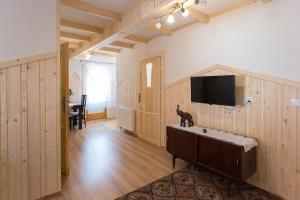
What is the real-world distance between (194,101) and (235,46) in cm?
107

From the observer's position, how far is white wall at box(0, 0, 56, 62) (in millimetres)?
1934

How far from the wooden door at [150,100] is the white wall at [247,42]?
55 cm

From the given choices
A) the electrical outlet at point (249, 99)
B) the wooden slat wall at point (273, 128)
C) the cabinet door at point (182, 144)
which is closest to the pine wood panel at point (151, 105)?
the cabinet door at point (182, 144)

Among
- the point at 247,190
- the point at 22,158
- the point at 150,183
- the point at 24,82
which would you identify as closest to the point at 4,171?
the point at 22,158

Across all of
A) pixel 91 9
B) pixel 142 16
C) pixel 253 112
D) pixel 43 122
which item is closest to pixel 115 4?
pixel 91 9

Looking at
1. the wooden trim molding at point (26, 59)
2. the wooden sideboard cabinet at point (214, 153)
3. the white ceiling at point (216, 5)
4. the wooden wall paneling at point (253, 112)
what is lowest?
the wooden sideboard cabinet at point (214, 153)

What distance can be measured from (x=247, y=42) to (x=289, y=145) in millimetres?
1437

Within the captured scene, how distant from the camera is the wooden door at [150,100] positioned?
4.22 m

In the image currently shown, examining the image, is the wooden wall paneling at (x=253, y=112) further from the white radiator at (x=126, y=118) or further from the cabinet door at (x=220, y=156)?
the white radiator at (x=126, y=118)

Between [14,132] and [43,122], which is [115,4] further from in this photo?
[14,132]

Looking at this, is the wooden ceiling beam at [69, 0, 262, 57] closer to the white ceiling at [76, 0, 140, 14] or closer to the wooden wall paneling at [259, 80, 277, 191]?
the white ceiling at [76, 0, 140, 14]

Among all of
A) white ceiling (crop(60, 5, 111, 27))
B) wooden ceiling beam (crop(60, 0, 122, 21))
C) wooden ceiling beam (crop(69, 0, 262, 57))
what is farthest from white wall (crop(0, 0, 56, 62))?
wooden ceiling beam (crop(69, 0, 262, 57))

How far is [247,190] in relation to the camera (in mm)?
2471

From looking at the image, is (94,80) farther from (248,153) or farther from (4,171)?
(248,153)
